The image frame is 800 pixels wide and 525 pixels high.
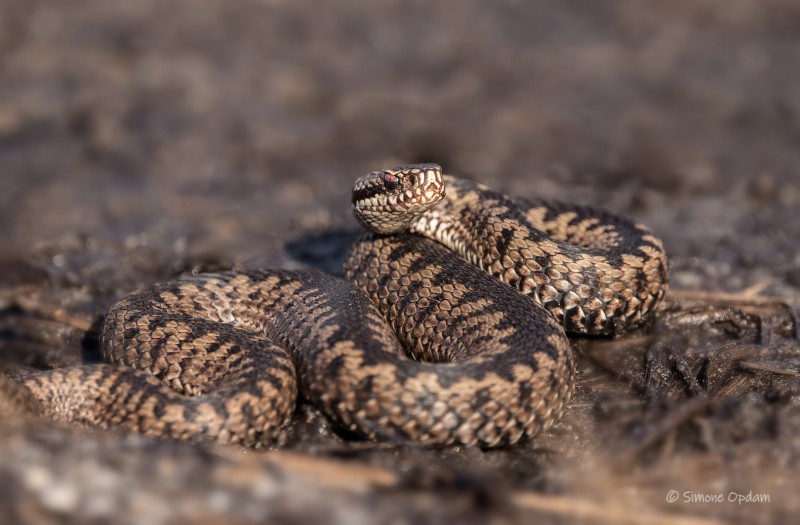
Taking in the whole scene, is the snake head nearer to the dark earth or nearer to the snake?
the snake

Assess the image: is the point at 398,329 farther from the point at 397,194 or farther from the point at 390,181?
the point at 390,181

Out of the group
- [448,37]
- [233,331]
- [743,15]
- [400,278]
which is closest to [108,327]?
[233,331]

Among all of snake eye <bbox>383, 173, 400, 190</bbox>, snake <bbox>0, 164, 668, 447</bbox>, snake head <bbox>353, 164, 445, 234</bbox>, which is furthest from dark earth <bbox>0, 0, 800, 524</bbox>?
snake eye <bbox>383, 173, 400, 190</bbox>

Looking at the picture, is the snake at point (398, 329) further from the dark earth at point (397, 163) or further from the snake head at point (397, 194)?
the dark earth at point (397, 163)

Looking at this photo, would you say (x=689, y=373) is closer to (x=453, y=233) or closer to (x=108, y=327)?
(x=453, y=233)

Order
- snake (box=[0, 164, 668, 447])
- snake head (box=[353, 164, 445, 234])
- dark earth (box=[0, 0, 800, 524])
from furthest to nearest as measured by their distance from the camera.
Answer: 1. snake head (box=[353, 164, 445, 234])
2. snake (box=[0, 164, 668, 447])
3. dark earth (box=[0, 0, 800, 524])

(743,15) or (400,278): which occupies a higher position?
(743,15)

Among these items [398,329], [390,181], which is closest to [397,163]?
→ [390,181]
